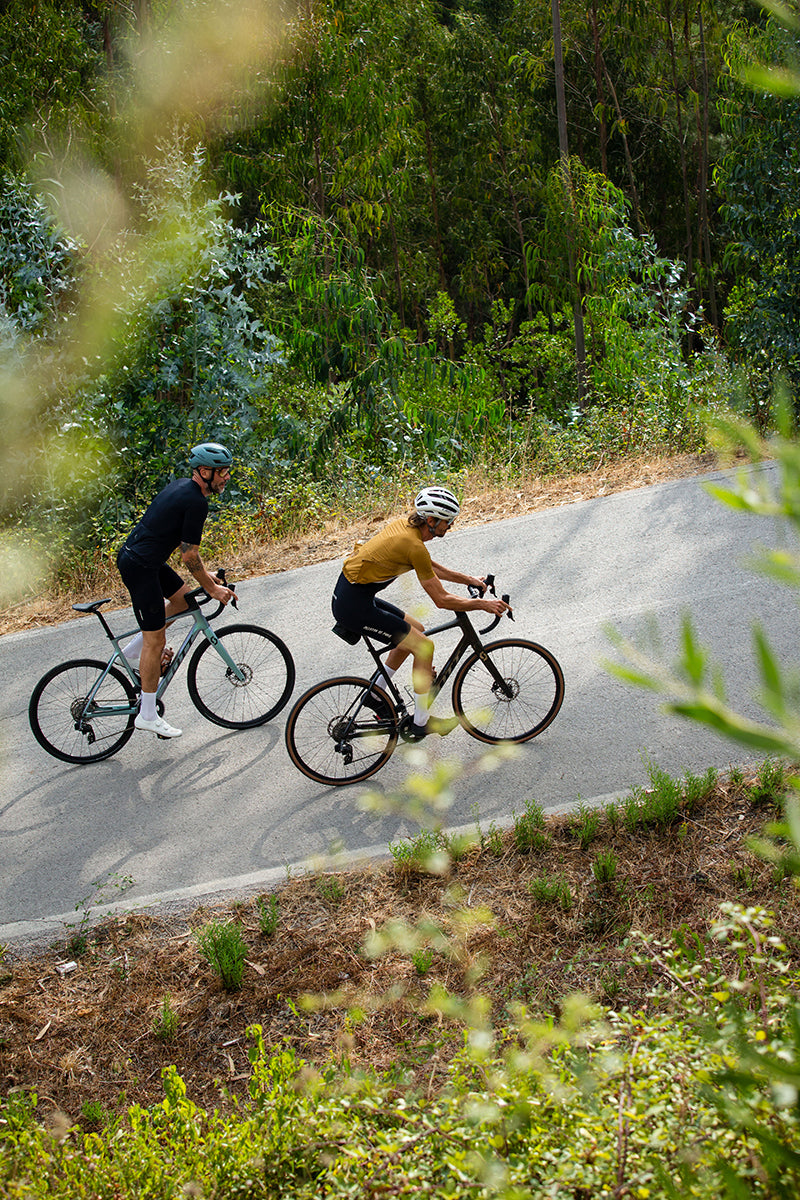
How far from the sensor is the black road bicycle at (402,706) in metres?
6.43

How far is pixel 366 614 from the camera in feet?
20.6

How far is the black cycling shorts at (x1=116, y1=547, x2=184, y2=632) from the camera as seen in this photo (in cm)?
693

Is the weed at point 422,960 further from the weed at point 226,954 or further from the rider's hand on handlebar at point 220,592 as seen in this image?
the rider's hand on handlebar at point 220,592

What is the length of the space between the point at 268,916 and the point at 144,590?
2757 millimetres

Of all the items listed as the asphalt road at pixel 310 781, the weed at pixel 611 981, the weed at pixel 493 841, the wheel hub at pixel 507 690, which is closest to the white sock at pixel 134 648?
the asphalt road at pixel 310 781

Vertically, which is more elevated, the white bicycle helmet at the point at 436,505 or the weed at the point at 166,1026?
the white bicycle helmet at the point at 436,505

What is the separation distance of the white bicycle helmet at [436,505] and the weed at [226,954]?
2658 mm

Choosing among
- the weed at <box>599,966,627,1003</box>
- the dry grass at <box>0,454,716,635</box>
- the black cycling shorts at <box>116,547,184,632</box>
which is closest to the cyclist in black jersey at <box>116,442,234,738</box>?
the black cycling shorts at <box>116,547,184,632</box>

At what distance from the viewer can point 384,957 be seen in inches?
193

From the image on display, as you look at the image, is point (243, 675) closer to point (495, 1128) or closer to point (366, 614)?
point (366, 614)

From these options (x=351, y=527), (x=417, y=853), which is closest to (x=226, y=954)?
(x=417, y=853)

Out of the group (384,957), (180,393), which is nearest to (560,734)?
(384,957)

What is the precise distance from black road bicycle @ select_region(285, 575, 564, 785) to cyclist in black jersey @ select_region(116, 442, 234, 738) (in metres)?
1.22

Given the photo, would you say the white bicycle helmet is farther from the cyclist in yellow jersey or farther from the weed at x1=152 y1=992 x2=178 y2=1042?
the weed at x1=152 y1=992 x2=178 y2=1042
